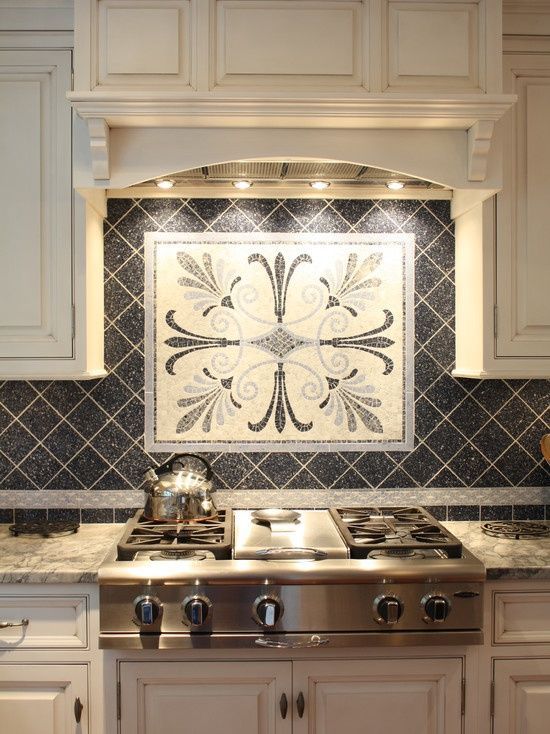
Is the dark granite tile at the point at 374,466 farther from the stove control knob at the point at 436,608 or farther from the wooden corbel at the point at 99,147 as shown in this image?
the wooden corbel at the point at 99,147

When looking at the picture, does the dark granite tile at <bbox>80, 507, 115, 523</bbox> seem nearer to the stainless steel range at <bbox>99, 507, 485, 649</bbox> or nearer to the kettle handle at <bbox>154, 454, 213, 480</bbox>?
the kettle handle at <bbox>154, 454, 213, 480</bbox>

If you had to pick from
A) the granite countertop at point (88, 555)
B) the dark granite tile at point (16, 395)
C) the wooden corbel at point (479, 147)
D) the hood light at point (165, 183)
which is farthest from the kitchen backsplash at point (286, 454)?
the wooden corbel at point (479, 147)

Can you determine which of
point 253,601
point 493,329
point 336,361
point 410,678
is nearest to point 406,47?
point 493,329

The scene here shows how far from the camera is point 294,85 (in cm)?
209

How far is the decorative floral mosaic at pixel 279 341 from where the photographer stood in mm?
2570

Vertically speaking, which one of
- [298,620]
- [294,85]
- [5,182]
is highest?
[294,85]

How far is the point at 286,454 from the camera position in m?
2.58

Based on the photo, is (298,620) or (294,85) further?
(294,85)

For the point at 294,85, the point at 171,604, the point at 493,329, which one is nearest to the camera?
the point at 171,604

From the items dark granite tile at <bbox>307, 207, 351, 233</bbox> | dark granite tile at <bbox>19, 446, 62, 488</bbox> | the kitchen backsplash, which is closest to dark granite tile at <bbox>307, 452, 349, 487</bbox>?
the kitchen backsplash

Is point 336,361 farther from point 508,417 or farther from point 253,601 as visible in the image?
point 253,601

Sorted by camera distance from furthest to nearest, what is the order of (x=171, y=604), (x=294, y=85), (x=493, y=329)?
(x=493, y=329) < (x=294, y=85) < (x=171, y=604)

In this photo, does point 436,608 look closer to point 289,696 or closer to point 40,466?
point 289,696

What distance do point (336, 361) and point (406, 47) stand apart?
1025 mm
